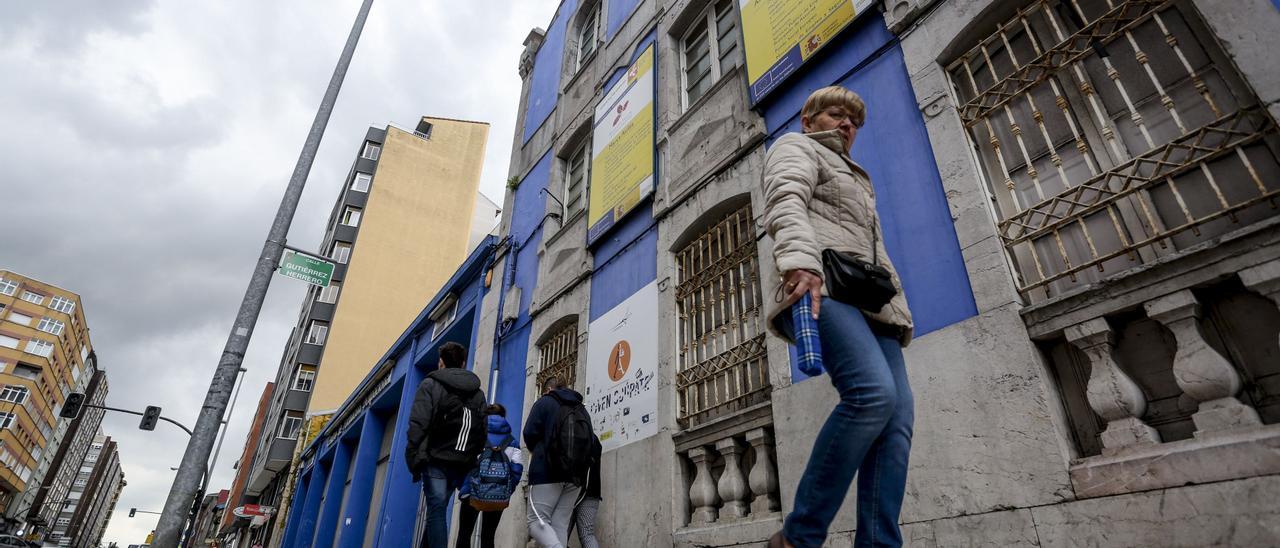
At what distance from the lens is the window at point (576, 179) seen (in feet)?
32.7

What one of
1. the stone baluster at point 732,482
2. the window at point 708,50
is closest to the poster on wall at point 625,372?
the stone baluster at point 732,482

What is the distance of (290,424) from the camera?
2958 cm

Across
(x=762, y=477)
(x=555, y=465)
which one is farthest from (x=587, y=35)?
(x=762, y=477)

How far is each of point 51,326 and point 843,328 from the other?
8878 centimetres

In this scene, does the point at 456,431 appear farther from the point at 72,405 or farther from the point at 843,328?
the point at 72,405

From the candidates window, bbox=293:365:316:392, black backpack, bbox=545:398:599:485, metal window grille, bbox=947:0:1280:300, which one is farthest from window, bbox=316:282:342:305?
metal window grille, bbox=947:0:1280:300

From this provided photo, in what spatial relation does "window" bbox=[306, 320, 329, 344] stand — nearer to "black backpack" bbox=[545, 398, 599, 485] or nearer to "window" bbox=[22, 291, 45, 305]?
"black backpack" bbox=[545, 398, 599, 485]

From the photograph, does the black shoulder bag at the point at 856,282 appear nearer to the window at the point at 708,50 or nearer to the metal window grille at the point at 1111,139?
the metal window grille at the point at 1111,139

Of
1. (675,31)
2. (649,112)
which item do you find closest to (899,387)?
(649,112)

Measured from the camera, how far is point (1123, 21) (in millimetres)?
3555

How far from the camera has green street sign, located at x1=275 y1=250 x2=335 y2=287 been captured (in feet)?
24.3

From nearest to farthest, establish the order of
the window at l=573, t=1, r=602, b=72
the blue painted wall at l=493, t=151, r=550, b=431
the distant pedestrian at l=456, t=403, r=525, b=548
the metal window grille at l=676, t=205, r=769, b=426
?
the metal window grille at l=676, t=205, r=769, b=426, the distant pedestrian at l=456, t=403, r=525, b=548, the blue painted wall at l=493, t=151, r=550, b=431, the window at l=573, t=1, r=602, b=72

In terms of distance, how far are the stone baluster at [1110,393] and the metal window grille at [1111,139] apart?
1.35ft

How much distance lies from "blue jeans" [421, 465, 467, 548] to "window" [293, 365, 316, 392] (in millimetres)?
29461
